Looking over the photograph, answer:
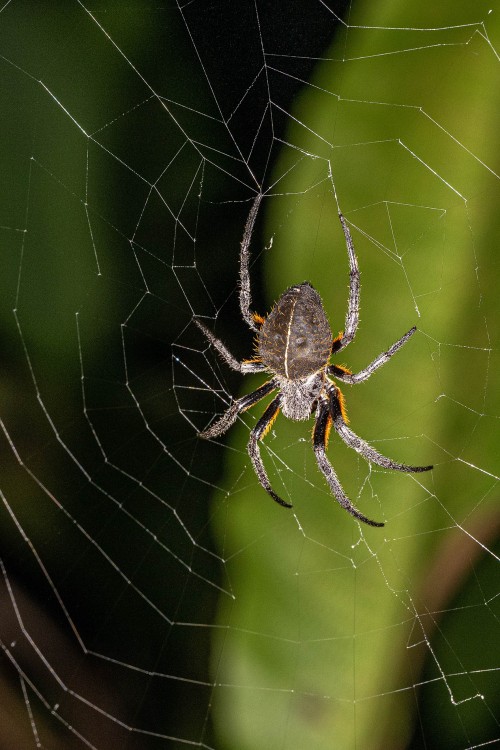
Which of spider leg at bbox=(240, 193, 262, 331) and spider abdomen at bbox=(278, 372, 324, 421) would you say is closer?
spider leg at bbox=(240, 193, 262, 331)

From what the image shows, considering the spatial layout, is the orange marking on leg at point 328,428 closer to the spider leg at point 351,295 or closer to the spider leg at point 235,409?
the spider leg at point 235,409

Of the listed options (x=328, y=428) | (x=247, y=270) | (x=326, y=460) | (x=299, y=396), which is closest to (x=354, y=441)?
(x=326, y=460)

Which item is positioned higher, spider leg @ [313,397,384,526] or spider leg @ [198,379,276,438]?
spider leg @ [198,379,276,438]

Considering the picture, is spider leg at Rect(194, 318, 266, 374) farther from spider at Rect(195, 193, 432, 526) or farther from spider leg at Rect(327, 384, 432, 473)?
spider leg at Rect(327, 384, 432, 473)

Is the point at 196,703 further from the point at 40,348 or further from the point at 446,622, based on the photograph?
the point at 40,348

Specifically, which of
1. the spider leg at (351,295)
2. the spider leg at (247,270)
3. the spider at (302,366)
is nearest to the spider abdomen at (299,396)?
the spider at (302,366)

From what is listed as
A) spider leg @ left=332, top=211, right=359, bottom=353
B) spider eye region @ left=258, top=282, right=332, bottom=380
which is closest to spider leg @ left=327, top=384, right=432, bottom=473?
spider eye region @ left=258, top=282, right=332, bottom=380
